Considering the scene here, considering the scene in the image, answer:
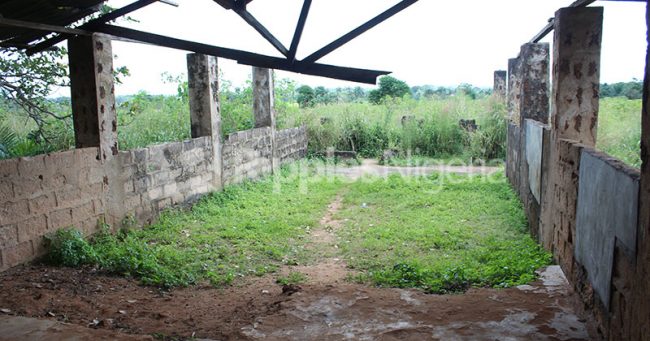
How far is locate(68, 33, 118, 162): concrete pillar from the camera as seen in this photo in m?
6.35

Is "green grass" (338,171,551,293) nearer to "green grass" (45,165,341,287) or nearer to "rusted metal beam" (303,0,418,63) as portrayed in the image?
"green grass" (45,165,341,287)

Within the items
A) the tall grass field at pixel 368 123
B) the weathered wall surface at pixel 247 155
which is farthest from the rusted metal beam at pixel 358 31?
the tall grass field at pixel 368 123

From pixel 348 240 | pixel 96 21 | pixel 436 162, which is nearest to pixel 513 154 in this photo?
pixel 436 162

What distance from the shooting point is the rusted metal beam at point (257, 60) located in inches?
179

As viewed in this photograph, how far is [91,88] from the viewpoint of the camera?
→ 6410 mm

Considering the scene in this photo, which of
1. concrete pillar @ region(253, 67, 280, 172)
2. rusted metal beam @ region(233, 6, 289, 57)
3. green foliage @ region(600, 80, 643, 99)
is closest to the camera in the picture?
rusted metal beam @ region(233, 6, 289, 57)

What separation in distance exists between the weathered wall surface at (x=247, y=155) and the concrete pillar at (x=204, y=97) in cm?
53

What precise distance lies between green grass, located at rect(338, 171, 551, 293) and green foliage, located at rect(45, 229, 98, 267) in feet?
9.85

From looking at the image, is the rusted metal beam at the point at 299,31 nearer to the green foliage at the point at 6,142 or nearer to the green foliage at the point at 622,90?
the green foliage at the point at 6,142

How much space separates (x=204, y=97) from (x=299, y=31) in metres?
4.84

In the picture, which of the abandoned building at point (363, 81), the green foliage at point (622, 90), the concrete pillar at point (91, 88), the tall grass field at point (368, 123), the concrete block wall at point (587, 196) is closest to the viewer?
the concrete block wall at point (587, 196)

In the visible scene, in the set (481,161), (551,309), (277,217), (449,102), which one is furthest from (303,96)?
(551,309)

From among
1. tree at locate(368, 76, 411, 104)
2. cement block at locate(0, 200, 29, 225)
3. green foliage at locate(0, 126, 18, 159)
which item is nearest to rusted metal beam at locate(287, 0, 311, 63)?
cement block at locate(0, 200, 29, 225)

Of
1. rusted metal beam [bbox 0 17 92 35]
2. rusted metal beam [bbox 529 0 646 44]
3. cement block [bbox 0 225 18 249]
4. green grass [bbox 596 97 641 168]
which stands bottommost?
cement block [bbox 0 225 18 249]
